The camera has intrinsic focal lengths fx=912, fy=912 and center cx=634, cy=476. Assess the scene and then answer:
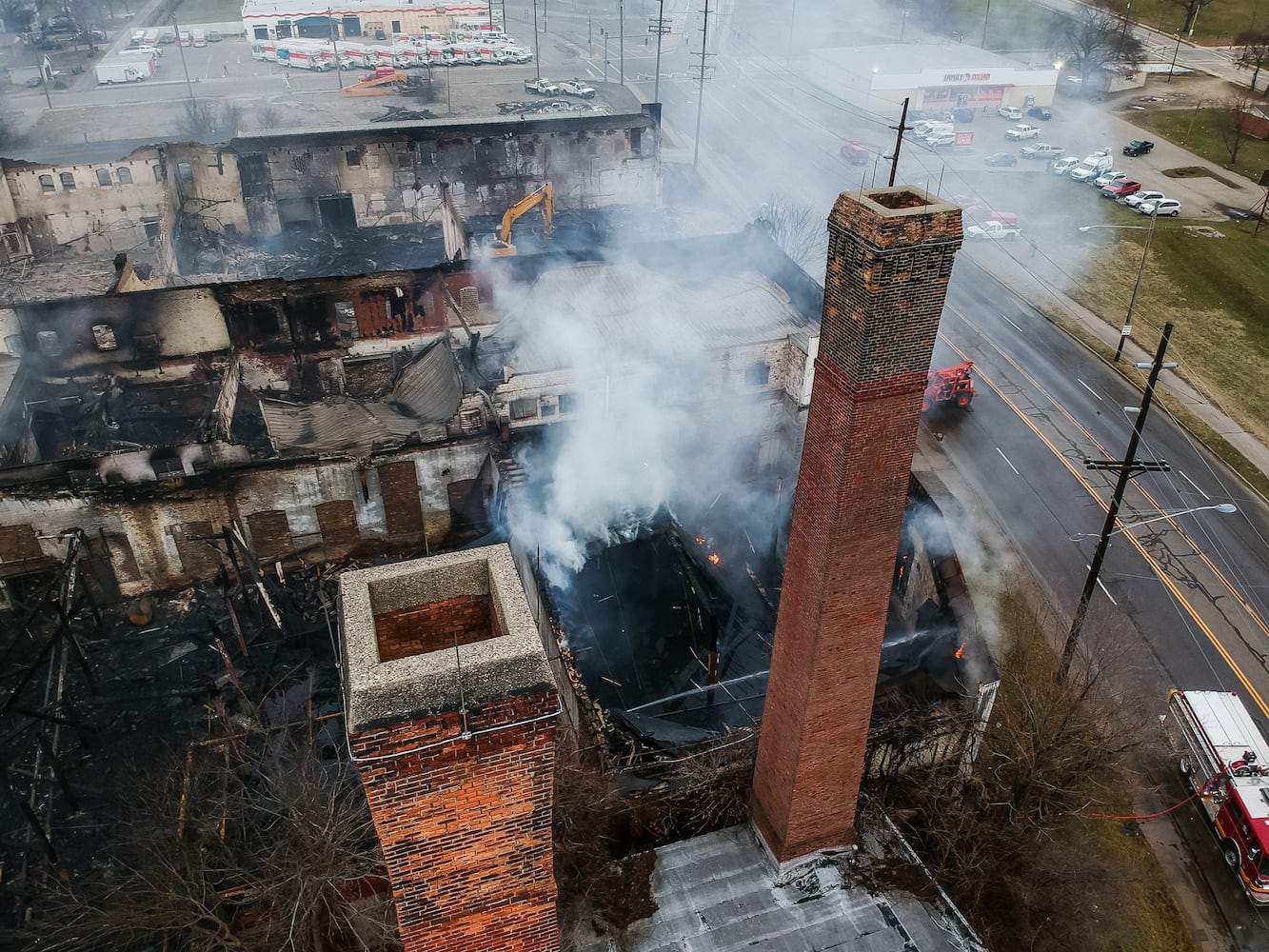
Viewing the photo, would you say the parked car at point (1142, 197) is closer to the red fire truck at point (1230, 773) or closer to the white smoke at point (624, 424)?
the white smoke at point (624, 424)

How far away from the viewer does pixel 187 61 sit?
62.1 metres

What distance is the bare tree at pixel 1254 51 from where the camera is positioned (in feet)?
179

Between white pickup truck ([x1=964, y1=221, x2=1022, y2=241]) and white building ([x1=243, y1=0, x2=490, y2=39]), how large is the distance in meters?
43.7

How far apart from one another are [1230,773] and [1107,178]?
116 ft

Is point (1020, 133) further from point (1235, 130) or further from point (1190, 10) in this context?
point (1190, 10)

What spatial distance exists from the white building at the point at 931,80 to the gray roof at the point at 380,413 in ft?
124

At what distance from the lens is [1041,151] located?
46906 millimetres

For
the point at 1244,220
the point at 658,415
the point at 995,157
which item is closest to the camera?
the point at 658,415

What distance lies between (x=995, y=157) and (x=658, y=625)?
1526 inches

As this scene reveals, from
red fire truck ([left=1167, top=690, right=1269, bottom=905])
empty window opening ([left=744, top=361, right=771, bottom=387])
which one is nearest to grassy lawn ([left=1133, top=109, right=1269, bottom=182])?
empty window opening ([left=744, top=361, right=771, bottom=387])

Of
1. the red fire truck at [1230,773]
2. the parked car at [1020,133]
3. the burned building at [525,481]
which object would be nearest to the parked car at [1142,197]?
the parked car at [1020,133]

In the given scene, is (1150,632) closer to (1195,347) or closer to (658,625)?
(658,625)

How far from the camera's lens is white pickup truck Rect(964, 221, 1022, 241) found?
37.9m

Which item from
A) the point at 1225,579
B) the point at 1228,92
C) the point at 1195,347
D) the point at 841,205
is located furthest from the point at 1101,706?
the point at 1228,92
